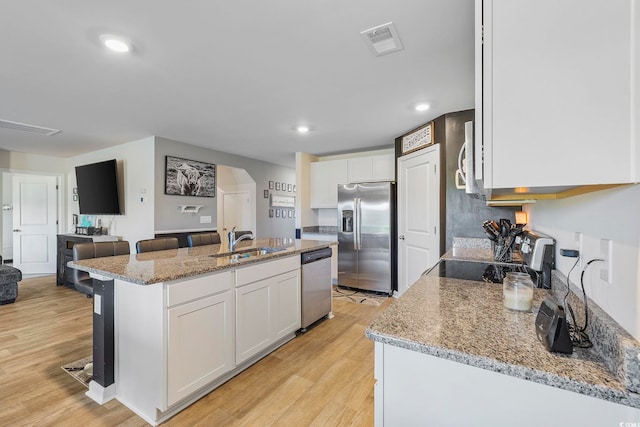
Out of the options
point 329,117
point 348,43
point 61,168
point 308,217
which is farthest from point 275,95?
point 61,168

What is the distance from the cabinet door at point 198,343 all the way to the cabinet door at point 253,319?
83mm

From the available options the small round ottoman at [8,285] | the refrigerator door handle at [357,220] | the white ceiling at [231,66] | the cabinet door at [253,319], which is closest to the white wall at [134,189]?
the white ceiling at [231,66]

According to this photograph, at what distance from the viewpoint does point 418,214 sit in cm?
387

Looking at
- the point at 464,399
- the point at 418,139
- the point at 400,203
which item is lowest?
the point at 464,399

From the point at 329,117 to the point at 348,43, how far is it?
1484 millimetres

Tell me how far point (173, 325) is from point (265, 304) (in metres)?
0.82

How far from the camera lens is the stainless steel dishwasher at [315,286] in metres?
2.93

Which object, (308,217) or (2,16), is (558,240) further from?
(308,217)

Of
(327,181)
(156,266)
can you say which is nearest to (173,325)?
(156,266)

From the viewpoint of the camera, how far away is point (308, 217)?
546 centimetres

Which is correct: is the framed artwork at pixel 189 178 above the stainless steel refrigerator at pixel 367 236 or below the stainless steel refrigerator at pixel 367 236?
above

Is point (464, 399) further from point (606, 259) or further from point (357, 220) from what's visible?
point (357, 220)

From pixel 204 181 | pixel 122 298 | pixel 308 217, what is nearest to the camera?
pixel 122 298

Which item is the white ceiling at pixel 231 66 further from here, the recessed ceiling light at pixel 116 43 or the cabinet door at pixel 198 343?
the cabinet door at pixel 198 343
